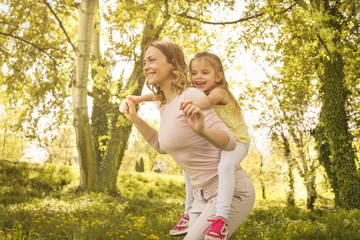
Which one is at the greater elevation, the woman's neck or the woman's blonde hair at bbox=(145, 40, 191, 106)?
the woman's blonde hair at bbox=(145, 40, 191, 106)

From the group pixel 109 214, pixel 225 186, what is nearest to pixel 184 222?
pixel 225 186

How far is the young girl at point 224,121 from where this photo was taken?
2137mm

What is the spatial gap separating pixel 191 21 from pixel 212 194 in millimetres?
12268

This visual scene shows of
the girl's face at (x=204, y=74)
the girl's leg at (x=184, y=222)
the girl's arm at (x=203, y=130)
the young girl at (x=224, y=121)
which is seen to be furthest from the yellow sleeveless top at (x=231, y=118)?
the girl's arm at (x=203, y=130)

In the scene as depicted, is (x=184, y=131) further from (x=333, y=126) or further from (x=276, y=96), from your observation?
(x=276, y=96)

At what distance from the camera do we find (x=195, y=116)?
1.91 m

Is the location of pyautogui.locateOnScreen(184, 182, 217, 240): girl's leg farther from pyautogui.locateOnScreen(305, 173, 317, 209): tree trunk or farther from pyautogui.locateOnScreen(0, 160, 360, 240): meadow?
pyautogui.locateOnScreen(305, 173, 317, 209): tree trunk

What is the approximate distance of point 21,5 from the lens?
13227mm

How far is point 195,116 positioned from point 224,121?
35.5 inches

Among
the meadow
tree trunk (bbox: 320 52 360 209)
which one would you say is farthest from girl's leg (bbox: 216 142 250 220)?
tree trunk (bbox: 320 52 360 209)

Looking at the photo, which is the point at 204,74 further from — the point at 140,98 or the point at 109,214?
the point at 109,214

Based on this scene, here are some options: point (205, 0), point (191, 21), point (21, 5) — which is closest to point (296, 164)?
point (191, 21)

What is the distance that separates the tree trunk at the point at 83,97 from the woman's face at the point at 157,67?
370 inches

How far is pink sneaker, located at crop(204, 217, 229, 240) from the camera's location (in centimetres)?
205
